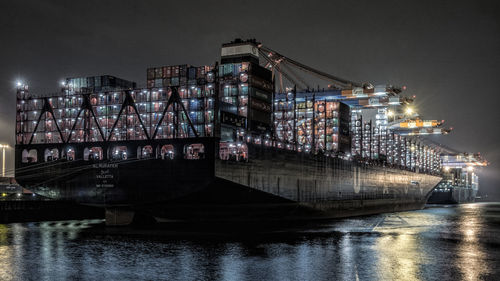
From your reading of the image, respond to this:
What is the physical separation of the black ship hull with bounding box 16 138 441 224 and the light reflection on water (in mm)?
3792

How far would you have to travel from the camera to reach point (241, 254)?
31.7 m

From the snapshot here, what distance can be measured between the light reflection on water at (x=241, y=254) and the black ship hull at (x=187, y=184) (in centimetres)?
379

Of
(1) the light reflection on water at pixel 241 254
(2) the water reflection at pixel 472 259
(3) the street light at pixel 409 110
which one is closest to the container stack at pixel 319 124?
(1) the light reflection on water at pixel 241 254

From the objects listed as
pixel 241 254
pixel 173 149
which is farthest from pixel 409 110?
pixel 241 254

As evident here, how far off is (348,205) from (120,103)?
40.2 m

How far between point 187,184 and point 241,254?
16837 mm

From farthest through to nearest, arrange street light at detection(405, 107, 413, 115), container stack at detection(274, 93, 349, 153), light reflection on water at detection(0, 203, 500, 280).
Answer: street light at detection(405, 107, 413, 115), container stack at detection(274, 93, 349, 153), light reflection on water at detection(0, 203, 500, 280)

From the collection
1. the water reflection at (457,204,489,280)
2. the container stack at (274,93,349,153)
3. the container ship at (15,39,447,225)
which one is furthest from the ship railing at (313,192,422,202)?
the water reflection at (457,204,489,280)

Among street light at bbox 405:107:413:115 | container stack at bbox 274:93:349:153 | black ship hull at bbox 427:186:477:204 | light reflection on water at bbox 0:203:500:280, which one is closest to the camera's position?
light reflection on water at bbox 0:203:500:280

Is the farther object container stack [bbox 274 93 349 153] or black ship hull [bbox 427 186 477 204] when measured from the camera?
black ship hull [bbox 427 186 477 204]

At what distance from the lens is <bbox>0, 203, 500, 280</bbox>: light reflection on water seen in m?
25.5

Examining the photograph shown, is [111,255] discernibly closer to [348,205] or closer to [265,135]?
[265,135]

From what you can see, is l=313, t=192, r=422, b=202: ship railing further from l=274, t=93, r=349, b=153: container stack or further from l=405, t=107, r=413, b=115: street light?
l=405, t=107, r=413, b=115: street light

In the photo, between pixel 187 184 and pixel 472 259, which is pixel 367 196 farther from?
pixel 472 259
